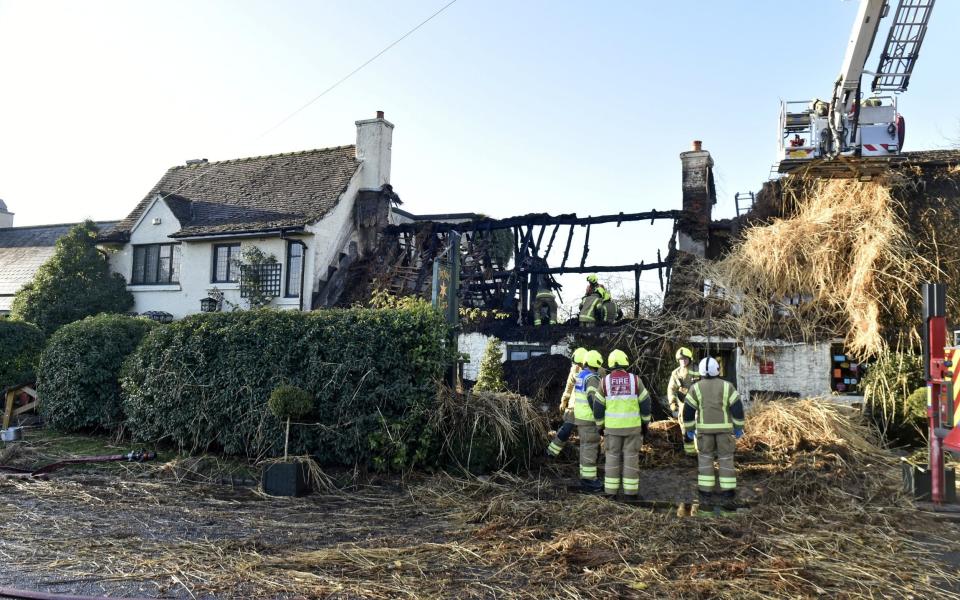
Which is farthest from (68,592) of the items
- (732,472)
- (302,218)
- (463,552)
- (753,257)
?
(302,218)

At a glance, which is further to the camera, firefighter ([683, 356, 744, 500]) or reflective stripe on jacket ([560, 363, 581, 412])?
reflective stripe on jacket ([560, 363, 581, 412])

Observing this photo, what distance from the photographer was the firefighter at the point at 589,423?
942cm

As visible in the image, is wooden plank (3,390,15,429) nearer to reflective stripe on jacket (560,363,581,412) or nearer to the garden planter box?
reflective stripe on jacket (560,363,581,412)

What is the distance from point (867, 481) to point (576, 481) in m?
3.81

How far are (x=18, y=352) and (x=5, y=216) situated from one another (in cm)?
2440

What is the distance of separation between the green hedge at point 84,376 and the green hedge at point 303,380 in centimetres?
146

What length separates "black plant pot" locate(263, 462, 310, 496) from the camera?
29.8 feet

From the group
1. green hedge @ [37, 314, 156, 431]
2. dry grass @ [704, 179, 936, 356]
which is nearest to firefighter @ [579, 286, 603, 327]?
dry grass @ [704, 179, 936, 356]

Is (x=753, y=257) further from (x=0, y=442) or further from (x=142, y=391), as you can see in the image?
(x=0, y=442)

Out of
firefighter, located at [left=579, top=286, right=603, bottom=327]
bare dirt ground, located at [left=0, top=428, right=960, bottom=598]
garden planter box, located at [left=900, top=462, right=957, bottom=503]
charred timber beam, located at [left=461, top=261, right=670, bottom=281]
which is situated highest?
charred timber beam, located at [left=461, top=261, right=670, bottom=281]

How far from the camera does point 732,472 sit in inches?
348

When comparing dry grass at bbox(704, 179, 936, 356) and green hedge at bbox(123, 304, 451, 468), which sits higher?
dry grass at bbox(704, 179, 936, 356)

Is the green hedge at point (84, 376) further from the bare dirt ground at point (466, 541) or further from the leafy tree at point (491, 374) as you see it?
the leafy tree at point (491, 374)

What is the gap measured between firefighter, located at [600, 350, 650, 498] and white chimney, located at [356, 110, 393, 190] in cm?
1362
